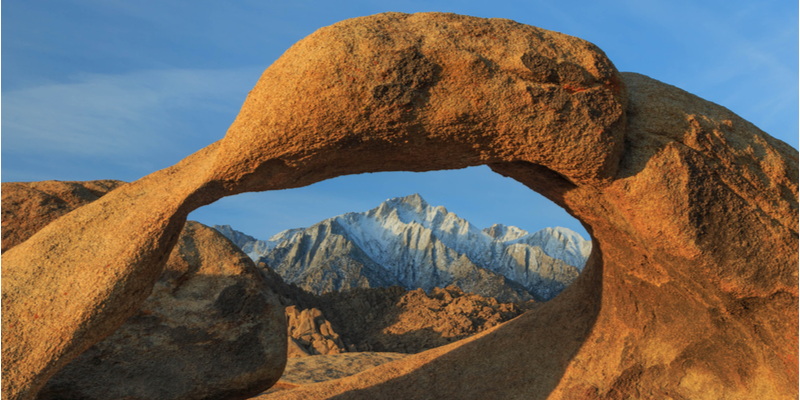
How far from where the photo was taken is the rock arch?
315 cm

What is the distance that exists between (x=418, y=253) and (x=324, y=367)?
3435 cm

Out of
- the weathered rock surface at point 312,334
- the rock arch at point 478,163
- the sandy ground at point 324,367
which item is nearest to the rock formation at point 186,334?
the rock arch at point 478,163

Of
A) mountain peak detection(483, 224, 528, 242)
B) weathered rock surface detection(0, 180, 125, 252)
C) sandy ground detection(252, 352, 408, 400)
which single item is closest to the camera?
weathered rock surface detection(0, 180, 125, 252)

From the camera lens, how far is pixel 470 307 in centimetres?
1675

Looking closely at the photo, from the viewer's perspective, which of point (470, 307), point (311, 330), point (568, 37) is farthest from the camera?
point (470, 307)

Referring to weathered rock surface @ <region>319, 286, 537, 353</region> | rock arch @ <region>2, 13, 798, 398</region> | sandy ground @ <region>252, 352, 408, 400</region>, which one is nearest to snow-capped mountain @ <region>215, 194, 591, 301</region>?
weathered rock surface @ <region>319, 286, 537, 353</region>

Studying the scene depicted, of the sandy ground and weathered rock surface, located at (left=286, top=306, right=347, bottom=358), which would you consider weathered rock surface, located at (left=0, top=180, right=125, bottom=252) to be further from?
weathered rock surface, located at (left=286, top=306, right=347, bottom=358)

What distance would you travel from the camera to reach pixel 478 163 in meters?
3.73

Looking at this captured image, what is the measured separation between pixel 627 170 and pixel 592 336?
2.29m

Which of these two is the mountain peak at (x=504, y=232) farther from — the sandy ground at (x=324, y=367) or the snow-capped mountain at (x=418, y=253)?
the sandy ground at (x=324, y=367)

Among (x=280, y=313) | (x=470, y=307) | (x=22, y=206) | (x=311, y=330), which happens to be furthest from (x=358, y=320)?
(x=22, y=206)

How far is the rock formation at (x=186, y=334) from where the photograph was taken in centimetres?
476

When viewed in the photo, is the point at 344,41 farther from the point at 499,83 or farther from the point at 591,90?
the point at 591,90

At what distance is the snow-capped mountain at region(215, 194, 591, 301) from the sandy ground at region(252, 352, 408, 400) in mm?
18955
